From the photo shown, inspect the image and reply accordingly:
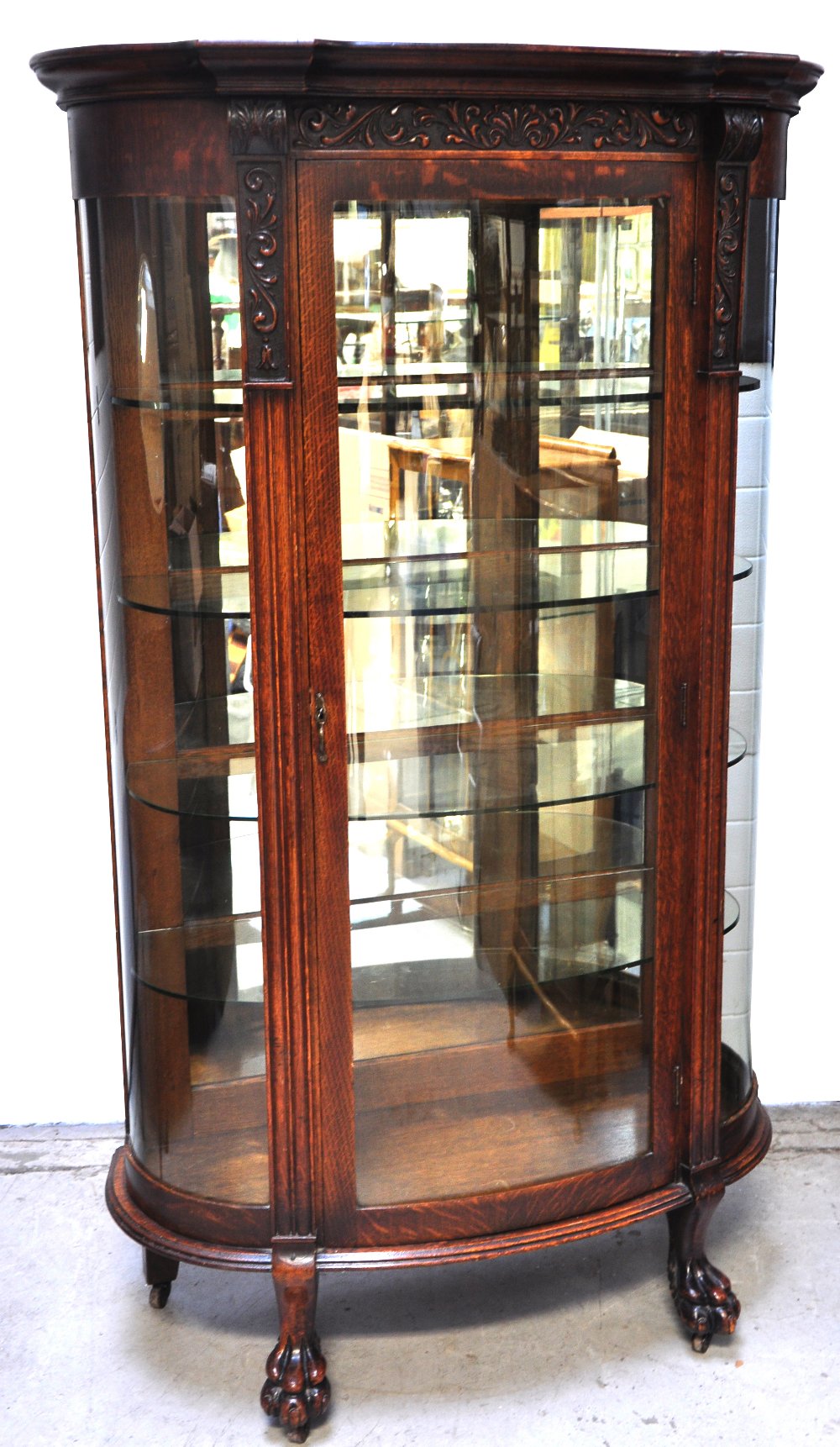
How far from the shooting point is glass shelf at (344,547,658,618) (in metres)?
2.26

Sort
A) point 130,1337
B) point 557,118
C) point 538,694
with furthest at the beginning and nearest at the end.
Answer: point 130,1337 → point 538,694 → point 557,118

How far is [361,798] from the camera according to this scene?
2.23 m

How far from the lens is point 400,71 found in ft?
6.28

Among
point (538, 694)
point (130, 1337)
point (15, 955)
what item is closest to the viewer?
point (538, 694)

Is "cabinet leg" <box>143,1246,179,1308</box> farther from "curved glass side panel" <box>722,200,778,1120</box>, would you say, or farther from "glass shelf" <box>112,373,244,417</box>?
"glass shelf" <box>112,373,244,417</box>

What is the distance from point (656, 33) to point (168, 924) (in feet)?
6.15

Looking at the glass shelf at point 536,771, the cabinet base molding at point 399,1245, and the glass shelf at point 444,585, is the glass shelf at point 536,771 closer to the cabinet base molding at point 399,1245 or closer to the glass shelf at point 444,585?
the glass shelf at point 444,585

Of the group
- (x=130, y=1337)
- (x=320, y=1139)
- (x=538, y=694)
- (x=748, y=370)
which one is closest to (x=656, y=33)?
(x=748, y=370)

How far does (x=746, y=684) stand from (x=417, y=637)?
21.8 inches

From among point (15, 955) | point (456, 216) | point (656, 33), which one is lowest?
point (15, 955)

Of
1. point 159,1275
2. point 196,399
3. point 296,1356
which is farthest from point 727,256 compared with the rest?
point 159,1275

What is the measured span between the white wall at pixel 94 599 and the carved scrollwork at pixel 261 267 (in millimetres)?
990

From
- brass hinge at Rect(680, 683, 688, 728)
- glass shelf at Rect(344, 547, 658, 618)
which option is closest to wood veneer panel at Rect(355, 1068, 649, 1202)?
brass hinge at Rect(680, 683, 688, 728)

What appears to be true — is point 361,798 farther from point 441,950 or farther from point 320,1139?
point 320,1139
